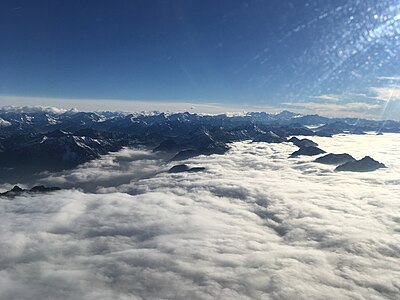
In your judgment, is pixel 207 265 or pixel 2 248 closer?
pixel 207 265

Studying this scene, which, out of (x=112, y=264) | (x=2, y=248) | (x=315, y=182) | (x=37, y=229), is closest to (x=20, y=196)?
(x=37, y=229)

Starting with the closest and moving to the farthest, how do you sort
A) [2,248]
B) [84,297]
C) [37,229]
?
[84,297]
[2,248]
[37,229]

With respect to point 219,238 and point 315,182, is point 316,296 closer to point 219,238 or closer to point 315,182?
point 219,238

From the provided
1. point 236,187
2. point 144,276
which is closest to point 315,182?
point 236,187

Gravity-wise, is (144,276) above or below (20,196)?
above

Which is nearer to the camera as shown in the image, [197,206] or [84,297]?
[84,297]

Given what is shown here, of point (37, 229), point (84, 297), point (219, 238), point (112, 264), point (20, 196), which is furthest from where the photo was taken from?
point (20, 196)

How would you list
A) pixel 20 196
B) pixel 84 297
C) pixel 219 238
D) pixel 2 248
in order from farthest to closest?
pixel 20 196 → pixel 219 238 → pixel 2 248 → pixel 84 297

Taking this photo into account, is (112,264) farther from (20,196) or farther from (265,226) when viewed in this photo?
(20,196)

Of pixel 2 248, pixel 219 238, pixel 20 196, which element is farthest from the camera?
pixel 20 196

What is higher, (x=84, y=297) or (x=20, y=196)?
(x=84, y=297)
